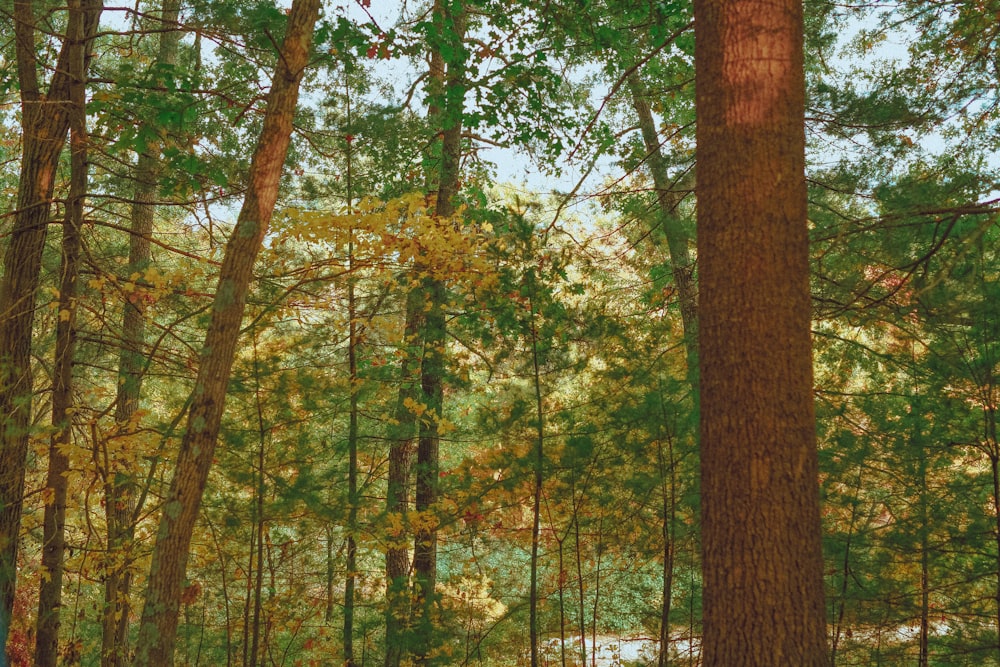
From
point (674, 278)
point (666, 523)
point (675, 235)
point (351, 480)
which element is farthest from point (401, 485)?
point (675, 235)

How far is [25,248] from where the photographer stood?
19.2 ft

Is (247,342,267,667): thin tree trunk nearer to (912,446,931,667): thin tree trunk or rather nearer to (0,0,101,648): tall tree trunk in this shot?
(0,0,101,648): tall tree trunk

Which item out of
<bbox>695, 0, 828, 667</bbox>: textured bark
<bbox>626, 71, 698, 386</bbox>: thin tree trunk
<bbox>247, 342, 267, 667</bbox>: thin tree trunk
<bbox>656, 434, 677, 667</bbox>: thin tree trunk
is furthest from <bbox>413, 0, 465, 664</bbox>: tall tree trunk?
<bbox>695, 0, 828, 667</bbox>: textured bark

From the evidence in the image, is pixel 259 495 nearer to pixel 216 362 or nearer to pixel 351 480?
pixel 351 480

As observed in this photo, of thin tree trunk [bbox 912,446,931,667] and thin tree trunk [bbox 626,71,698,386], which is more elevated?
thin tree trunk [bbox 626,71,698,386]

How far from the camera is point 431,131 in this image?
8.79m

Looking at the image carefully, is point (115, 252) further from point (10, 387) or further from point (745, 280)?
point (745, 280)

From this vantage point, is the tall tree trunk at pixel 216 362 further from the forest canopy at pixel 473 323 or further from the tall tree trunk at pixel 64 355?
the tall tree trunk at pixel 64 355

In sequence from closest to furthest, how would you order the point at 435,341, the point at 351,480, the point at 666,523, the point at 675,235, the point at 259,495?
1. the point at 666,523
2. the point at 675,235
3. the point at 259,495
4. the point at 351,480
5. the point at 435,341

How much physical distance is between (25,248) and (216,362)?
2.28 m

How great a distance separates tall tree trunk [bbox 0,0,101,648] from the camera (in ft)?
18.5

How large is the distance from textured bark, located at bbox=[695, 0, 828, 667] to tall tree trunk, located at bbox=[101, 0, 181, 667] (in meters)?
3.54

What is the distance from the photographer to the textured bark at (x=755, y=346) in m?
2.81

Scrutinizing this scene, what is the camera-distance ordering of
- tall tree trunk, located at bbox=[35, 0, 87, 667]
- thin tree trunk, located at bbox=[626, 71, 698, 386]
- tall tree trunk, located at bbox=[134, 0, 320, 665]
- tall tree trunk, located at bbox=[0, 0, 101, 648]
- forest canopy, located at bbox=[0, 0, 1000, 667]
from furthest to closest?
thin tree trunk, located at bbox=[626, 71, 698, 386], tall tree trunk, located at bbox=[35, 0, 87, 667], tall tree trunk, located at bbox=[0, 0, 101, 648], forest canopy, located at bbox=[0, 0, 1000, 667], tall tree trunk, located at bbox=[134, 0, 320, 665]
